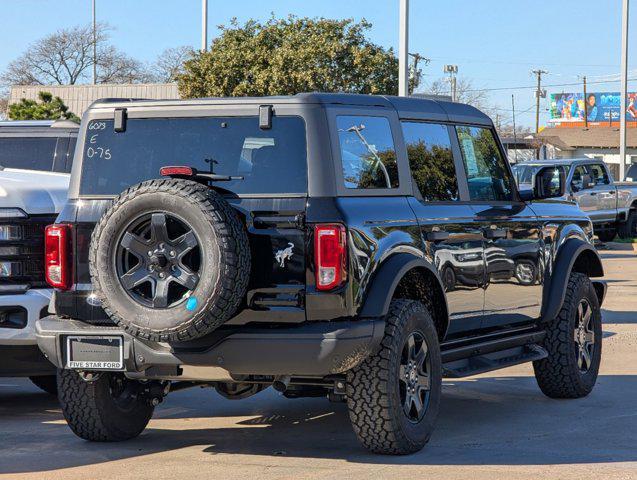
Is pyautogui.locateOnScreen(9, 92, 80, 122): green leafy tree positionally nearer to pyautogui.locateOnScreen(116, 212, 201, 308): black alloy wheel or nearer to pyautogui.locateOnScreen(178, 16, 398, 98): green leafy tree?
pyautogui.locateOnScreen(178, 16, 398, 98): green leafy tree

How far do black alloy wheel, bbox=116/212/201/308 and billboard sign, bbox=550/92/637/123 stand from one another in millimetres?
112294

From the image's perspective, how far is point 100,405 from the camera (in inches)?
296

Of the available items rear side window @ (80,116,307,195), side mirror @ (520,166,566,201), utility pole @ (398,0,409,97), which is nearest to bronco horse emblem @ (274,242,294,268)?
rear side window @ (80,116,307,195)

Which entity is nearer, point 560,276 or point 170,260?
point 170,260

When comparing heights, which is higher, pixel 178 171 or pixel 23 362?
pixel 178 171

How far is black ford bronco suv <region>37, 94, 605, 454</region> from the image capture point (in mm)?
6543

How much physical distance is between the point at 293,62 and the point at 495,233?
30116 mm

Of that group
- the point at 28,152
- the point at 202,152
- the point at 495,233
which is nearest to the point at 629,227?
the point at 28,152

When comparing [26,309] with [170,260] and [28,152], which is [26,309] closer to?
[170,260]

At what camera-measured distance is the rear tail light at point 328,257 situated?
657cm

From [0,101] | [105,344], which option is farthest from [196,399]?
[0,101]

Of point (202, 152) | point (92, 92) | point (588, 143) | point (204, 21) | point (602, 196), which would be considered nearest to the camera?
point (202, 152)

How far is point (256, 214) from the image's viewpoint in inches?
264

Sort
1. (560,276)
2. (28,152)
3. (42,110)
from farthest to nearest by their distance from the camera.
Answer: (42,110) → (28,152) → (560,276)
